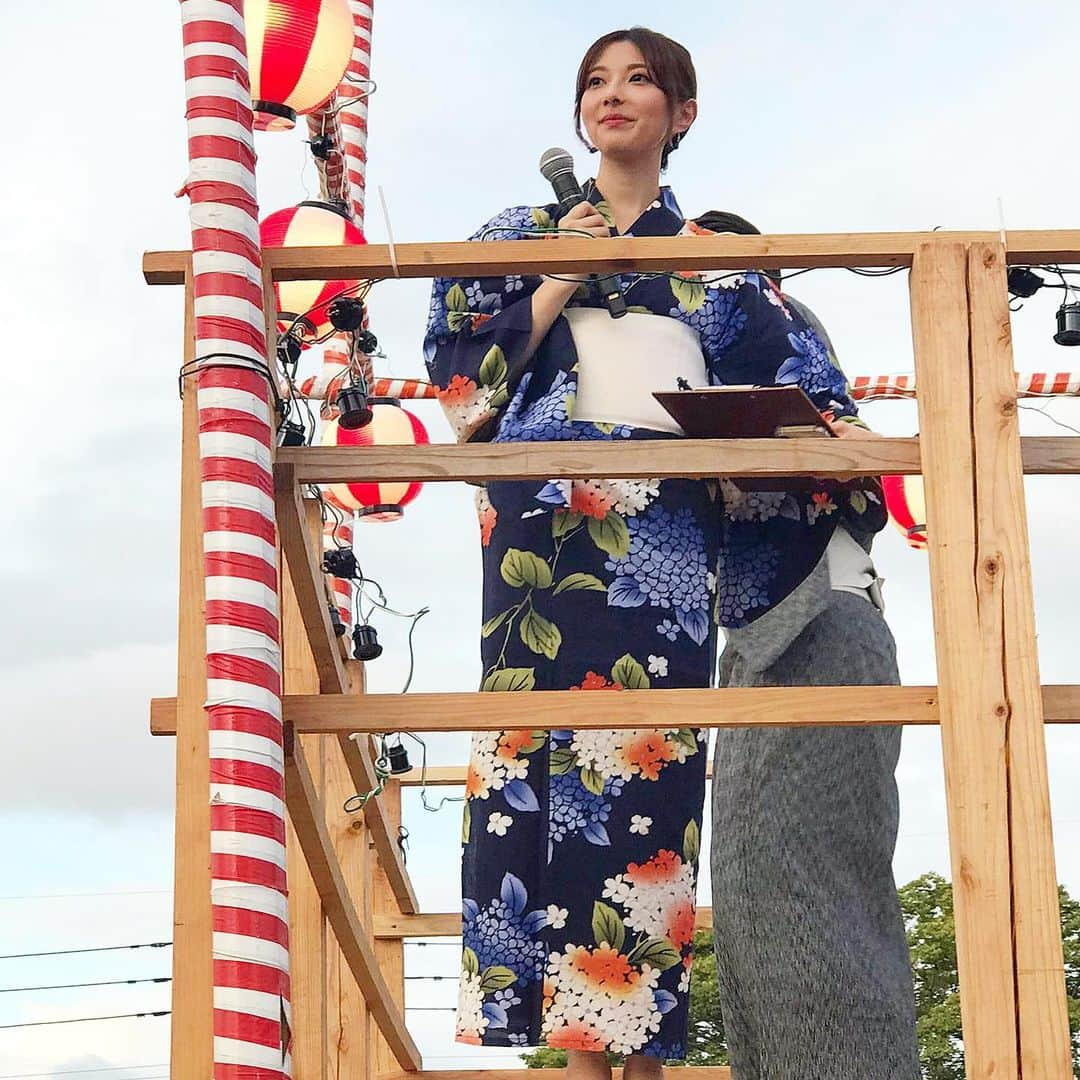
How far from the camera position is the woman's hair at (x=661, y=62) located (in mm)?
3041

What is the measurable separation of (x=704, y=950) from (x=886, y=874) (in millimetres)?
6949

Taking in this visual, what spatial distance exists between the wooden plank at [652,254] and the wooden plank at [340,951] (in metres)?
1.63

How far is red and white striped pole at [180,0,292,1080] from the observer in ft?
7.17

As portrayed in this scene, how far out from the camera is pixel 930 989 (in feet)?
31.0

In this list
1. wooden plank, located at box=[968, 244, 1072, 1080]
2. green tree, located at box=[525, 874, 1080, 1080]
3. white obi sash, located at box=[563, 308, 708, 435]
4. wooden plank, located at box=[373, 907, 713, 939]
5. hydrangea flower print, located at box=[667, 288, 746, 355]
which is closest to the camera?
wooden plank, located at box=[968, 244, 1072, 1080]

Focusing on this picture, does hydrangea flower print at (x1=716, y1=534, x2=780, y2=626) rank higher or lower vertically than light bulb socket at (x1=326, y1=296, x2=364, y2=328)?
lower

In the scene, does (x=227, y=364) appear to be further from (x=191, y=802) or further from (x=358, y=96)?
(x=358, y=96)

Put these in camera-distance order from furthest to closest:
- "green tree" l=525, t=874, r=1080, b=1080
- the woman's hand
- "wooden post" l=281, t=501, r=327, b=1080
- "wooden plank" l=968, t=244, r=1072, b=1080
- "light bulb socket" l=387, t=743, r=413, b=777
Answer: "green tree" l=525, t=874, r=1080, b=1080 < "light bulb socket" l=387, t=743, r=413, b=777 < "wooden post" l=281, t=501, r=327, b=1080 < the woman's hand < "wooden plank" l=968, t=244, r=1072, b=1080

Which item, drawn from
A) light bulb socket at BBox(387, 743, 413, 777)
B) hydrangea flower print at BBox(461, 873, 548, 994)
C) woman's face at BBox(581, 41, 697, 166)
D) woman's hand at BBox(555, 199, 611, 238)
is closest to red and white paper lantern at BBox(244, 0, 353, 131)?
light bulb socket at BBox(387, 743, 413, 777)

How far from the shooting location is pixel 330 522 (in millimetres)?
5836

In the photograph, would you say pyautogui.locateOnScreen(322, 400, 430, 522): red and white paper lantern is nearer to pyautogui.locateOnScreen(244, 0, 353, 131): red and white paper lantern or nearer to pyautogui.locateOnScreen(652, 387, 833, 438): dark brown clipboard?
pyautogui.locateOnScreen(244, 0, 353, 131): red and white paper lantern

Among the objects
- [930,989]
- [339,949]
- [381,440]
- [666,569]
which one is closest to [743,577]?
[666,569]

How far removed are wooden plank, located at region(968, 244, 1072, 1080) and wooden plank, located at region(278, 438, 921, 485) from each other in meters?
0.14

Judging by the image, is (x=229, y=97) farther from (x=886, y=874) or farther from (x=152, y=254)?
(x=886, y=874)
